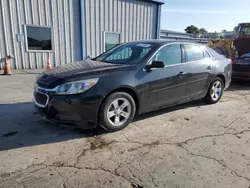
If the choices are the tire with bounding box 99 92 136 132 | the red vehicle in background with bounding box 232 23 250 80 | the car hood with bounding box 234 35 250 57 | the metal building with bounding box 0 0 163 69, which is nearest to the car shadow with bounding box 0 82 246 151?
the tire with bounding box 99 92 136 132

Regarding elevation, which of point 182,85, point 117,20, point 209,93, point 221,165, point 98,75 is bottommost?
point 221,165

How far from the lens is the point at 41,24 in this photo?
1020 centimetres

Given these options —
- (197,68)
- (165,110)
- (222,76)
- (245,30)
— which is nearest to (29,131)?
(165,110)

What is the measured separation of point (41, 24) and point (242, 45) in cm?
994

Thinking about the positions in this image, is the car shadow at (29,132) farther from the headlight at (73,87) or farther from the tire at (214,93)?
the tire at (214,93)

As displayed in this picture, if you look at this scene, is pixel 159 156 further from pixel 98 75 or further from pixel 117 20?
pixel 117 20

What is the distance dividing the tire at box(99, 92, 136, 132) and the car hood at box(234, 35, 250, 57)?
9044 millimetres

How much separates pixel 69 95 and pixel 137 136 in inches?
51.2

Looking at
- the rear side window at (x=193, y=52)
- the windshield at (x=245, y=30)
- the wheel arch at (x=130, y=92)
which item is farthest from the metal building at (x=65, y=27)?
the wheel arch at (x=130, y=92)

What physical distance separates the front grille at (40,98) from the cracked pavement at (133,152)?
1.70 ft

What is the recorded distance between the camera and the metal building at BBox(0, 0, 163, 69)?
31.4ft

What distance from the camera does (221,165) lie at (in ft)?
9.02

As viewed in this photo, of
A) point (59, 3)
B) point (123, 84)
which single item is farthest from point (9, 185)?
point (59, 3)

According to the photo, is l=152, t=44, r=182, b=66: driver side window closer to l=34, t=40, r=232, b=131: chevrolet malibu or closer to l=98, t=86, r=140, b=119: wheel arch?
l=34, t=40, r=232, b=131: chevrolet malibu
